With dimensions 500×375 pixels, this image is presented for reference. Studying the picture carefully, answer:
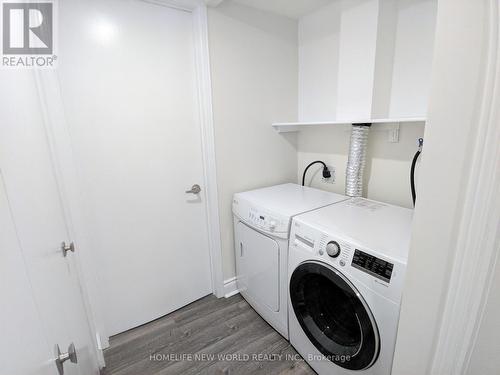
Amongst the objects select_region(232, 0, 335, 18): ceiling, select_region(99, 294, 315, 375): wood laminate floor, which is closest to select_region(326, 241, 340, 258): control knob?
select_region(99, 294, 315, 375): wood laminate floor

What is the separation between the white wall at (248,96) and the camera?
183 cm

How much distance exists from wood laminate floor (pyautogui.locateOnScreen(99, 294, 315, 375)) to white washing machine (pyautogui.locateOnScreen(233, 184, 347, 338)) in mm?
131

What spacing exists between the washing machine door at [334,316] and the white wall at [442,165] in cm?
50

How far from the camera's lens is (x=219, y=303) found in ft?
6.86

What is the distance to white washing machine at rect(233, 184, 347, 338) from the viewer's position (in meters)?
1.57

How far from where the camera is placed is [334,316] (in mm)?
1327

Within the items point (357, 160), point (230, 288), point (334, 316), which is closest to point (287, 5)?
point (357, 160)

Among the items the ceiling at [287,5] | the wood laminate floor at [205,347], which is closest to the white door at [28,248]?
the wood laminate floor at [205,347]

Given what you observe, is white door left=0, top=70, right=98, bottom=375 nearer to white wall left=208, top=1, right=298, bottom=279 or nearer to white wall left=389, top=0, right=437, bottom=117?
white wall left=208, top=1, right=298, bottom=279

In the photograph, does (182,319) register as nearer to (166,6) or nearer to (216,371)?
(216,371)

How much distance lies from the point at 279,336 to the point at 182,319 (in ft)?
2.47

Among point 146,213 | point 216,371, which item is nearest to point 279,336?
point 216,371

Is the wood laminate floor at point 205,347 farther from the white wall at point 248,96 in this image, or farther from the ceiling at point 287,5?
the ceiling at point 287,5

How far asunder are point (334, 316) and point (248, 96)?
5.36 feet
